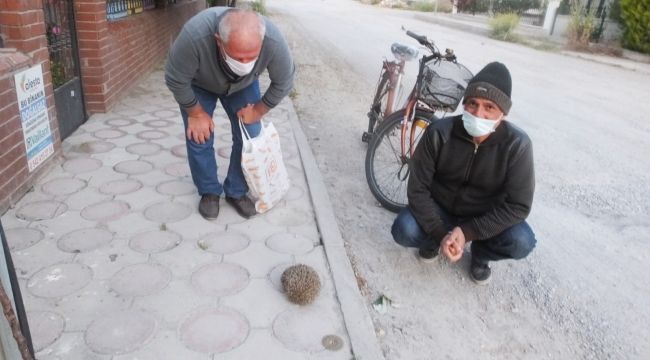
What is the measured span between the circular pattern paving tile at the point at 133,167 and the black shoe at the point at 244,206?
2.96 ft

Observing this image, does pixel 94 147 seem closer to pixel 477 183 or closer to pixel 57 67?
pixel 57 67

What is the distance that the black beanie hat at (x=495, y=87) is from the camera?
2.46 meters

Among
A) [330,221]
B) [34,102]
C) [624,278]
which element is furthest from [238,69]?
[624,278]

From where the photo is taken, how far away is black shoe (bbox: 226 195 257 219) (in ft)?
10.9

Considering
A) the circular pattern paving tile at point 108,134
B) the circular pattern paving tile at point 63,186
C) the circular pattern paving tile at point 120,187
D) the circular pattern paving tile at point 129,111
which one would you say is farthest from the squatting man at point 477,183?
the circular pattern paving tile at point 129,111

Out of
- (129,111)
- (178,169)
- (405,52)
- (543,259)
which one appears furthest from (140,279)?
(129,111)

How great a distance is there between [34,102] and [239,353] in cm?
247

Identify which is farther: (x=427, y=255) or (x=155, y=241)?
(x=427, y=255)

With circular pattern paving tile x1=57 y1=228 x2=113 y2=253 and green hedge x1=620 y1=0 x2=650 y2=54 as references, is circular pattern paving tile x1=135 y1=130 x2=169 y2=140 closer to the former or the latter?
circular pattern paving tile x1=57 y1=228 x2=113 y2=253

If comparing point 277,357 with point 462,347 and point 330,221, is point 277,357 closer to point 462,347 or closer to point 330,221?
point 462,347

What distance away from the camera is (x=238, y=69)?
2602 mm

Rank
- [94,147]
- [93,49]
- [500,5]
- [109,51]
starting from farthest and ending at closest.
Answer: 1. [500,5]
2. [109,51]
3. [93,49]
4. [94,147]

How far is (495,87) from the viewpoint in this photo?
246 cm

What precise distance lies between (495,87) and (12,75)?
2.89 m
